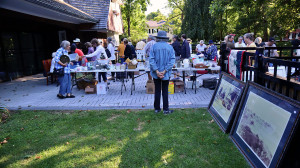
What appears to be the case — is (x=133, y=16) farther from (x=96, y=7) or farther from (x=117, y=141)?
(x=117, y=141)

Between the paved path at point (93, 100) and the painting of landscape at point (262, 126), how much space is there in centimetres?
371

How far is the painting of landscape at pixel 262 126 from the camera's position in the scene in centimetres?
198

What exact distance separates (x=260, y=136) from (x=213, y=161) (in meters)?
1.41

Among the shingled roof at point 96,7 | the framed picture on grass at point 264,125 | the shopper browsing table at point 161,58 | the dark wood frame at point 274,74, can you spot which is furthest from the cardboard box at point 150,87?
the shingled roof at point 96,7

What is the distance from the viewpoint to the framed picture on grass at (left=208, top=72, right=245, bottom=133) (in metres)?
2.86

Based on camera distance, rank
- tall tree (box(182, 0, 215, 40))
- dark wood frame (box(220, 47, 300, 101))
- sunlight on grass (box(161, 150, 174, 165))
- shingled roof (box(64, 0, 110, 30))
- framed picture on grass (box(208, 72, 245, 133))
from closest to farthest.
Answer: dark wood frame (box(220, 47, 300, 101)) < framed picture on grass (box(208, 72, 245, 133)) < sunlight on grass (box(161, 150, 174, 165)) < shingled roof (box(64, 0, 110, 30)) < tall tree (box(182, 0, 215, 40))

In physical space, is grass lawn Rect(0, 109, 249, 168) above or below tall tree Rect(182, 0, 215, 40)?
below

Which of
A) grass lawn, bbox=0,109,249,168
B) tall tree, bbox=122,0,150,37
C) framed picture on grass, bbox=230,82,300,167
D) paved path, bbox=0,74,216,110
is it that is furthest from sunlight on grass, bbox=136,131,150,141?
tall tree, bbox=122,0,150,37

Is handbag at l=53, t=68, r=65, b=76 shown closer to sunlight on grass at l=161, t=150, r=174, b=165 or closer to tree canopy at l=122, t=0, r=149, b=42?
sunlight on grass at l=161, t=150, r=174, b=165

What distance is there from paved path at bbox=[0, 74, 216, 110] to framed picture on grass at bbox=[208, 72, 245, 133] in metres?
2.76

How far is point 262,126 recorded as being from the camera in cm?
221

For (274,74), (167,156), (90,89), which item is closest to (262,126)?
(274,74)

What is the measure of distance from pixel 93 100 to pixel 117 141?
335 centimetres

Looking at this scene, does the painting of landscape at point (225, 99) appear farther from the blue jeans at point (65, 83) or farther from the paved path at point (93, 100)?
the blue jeans at point (65, 83)
